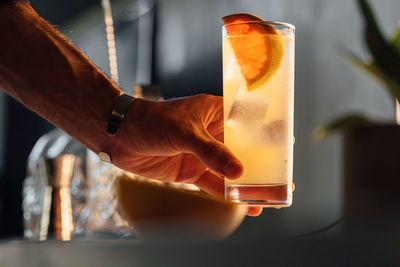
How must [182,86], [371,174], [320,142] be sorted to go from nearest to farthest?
[371,174]
[320,142]
[182,86]

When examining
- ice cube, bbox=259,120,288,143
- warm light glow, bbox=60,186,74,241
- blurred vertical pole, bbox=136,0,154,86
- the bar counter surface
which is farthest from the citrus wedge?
blurred vertical pole, bbox=136,0,154,86

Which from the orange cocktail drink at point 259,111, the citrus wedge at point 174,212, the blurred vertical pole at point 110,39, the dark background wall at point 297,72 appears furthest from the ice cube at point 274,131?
the blurred vertical pole at point 110,39

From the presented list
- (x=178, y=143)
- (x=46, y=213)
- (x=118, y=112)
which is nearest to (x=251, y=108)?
(x=178, y=143)

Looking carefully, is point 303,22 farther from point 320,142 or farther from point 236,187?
point 236,187

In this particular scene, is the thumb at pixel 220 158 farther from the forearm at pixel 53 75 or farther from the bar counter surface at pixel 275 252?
the forearm at pixel 53 75

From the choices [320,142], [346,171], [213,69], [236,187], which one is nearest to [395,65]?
[346,171]

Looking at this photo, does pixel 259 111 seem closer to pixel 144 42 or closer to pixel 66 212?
pixel 66 212

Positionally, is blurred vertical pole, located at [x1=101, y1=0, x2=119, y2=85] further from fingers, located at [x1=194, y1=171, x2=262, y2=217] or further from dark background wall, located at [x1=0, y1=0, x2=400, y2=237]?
fingers, located at [x1=194, y1=171, x2=262, y2=217]
